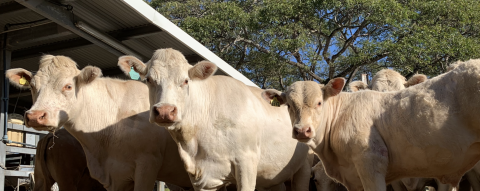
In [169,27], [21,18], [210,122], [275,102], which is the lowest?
[210,122]

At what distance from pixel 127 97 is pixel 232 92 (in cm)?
176

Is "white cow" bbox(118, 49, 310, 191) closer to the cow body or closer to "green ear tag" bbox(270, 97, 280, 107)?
"green ear tag" bbox(270, 97, 280, 107)

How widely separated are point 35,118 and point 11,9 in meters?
3.60

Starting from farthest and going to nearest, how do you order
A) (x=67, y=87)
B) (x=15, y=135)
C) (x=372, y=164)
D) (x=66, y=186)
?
(x=15, y=135)
(x=66, y=186)
(x=67, y=87)
(x=372, y=164)

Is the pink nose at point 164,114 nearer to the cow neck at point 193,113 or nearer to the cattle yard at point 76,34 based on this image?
the cow neck at point 193,113

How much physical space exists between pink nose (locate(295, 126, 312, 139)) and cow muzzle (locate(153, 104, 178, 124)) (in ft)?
5.09

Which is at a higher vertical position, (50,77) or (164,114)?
(50,77)

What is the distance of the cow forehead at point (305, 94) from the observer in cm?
709

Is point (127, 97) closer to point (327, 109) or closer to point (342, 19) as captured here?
point (327, 109)

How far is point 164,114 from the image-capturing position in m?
6.65

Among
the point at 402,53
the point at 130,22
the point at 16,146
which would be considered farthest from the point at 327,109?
the point at 402,53

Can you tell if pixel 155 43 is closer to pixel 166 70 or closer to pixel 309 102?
pixel 166 70

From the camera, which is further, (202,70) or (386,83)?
(386,83)

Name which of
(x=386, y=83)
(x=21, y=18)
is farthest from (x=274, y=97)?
(x=21, y=18)
